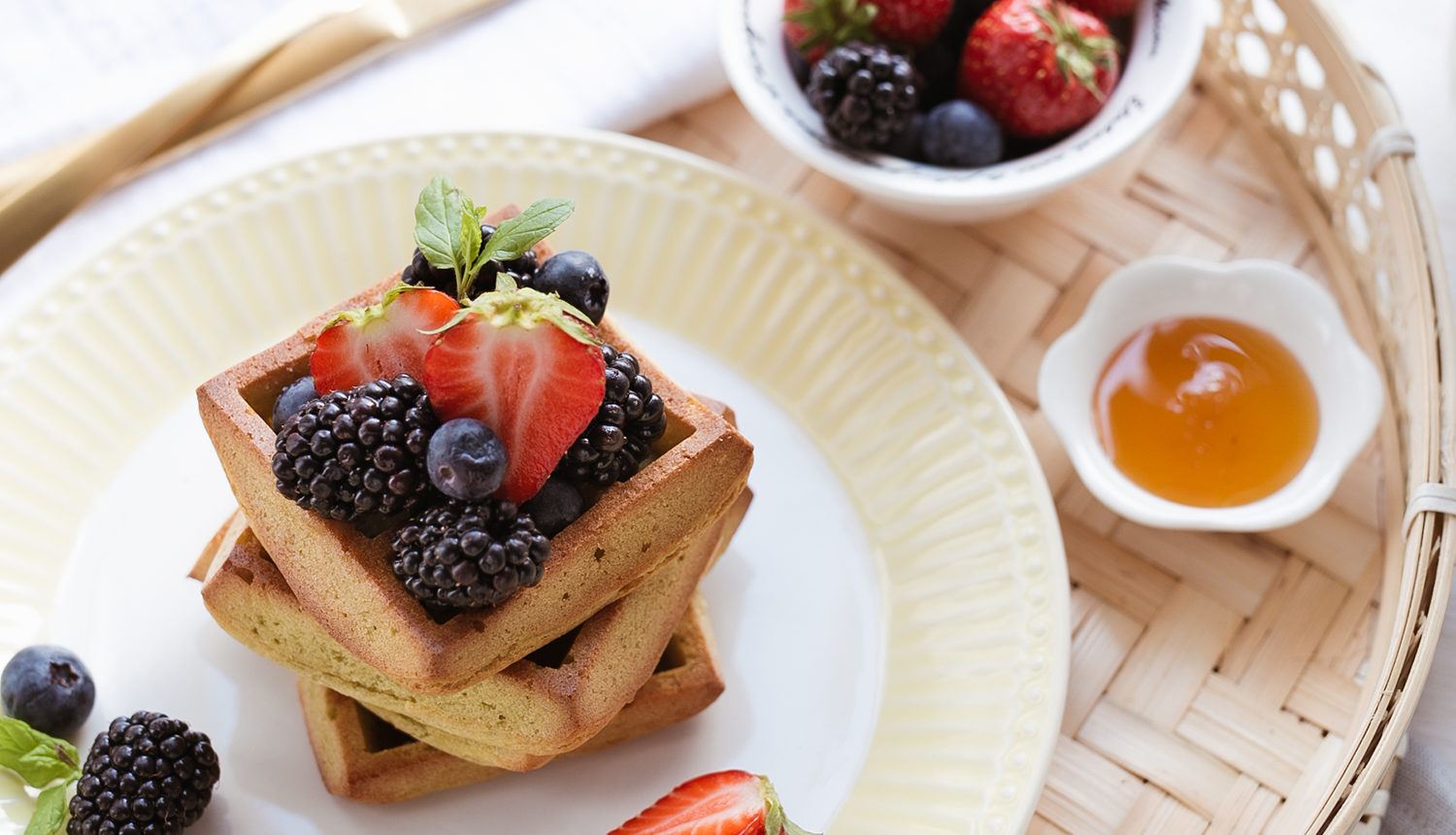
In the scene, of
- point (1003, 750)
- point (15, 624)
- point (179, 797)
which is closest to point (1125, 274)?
point (1003, 750)

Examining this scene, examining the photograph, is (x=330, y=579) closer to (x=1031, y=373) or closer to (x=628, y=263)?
(x=628, y=263)

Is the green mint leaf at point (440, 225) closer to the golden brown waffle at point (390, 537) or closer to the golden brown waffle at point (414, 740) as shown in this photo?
the golden brown waffle at point (390, 537)

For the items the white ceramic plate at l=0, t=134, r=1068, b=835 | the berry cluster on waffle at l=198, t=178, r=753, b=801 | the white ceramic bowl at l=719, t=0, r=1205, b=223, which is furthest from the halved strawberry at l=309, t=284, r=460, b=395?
the white ceramic bowl at l=719, t=0, r=1205, b=223

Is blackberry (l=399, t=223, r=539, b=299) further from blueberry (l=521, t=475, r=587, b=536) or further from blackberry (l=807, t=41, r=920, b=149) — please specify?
blackberry (l=807, t=41, r=920, b=149)

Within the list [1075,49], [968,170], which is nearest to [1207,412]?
[968,170]

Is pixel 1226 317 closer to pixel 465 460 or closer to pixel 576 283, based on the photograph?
pixel 576 283

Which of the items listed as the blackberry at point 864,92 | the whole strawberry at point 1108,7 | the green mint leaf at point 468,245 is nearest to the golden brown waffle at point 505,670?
the green mint leaf at point 468,245
